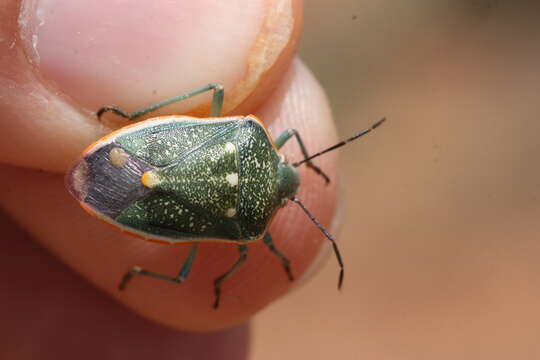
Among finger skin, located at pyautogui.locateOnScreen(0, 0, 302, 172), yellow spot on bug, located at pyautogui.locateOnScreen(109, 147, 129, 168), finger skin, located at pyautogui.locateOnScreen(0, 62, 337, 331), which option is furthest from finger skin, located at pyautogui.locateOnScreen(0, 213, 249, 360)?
yellow spot on bug, located at pyautogui.locateOnScreen(109, 147, 129, 168)

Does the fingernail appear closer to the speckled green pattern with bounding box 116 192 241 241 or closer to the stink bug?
the stink bug

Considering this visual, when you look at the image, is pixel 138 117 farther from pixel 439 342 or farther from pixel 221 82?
pixel 439 342

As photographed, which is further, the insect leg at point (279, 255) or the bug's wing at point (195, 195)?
the insect leg at point (279, 255)

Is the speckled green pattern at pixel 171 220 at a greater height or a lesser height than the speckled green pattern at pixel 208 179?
lesser

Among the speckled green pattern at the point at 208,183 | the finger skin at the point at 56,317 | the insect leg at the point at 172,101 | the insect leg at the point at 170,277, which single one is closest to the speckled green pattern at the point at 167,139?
the speckled green pattern at the point at 208,183

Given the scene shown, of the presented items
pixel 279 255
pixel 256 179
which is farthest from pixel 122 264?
pixel 256 179

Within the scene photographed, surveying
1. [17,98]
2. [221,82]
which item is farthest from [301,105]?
[17,98]

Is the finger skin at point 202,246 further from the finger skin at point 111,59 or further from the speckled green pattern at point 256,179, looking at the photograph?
the speckled green pattern at point 256,179
